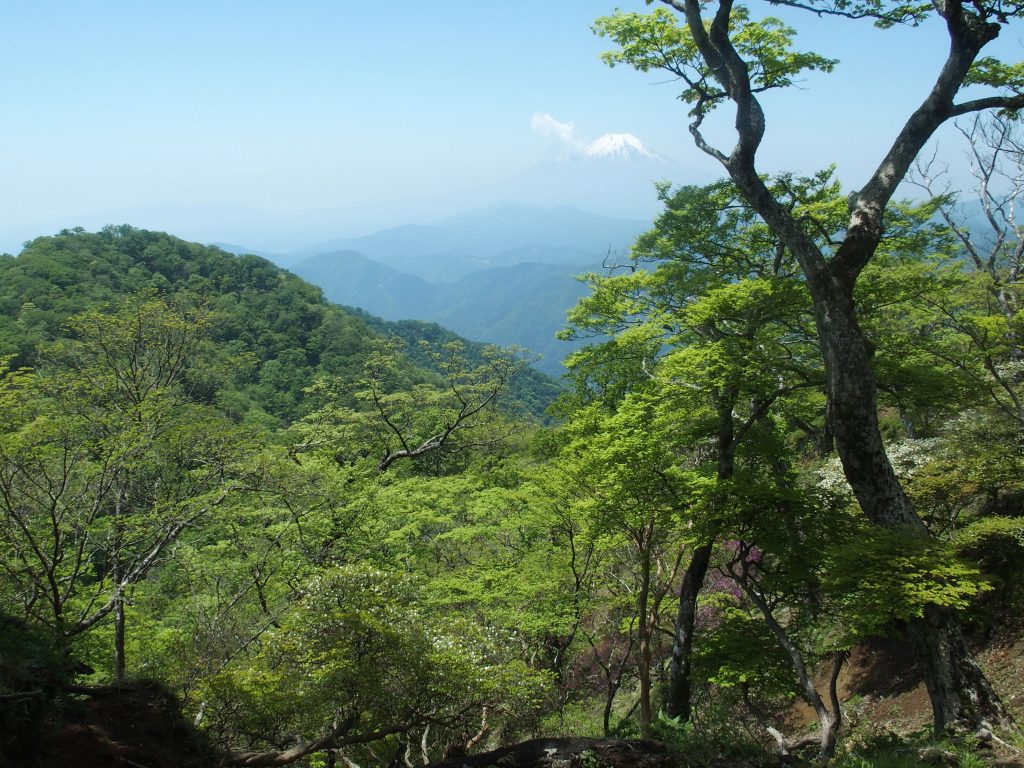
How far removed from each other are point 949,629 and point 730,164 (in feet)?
19.2

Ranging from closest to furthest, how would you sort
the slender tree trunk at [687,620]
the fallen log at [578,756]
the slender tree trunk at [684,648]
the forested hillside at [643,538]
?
the fallen log at [578,756] → the forested hillside at [643,538] → the slender tree trunk at [687,620] → the slender tree trunk at [684,648]

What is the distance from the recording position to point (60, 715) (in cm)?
536

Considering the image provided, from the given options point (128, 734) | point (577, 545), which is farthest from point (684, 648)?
point (128, 734)

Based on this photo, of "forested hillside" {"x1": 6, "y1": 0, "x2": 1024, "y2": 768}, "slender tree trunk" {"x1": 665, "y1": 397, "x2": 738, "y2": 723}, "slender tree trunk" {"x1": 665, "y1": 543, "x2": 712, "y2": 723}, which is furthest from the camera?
"slender tree trunk" {"x1": 665, "y1": 543, "x2": 712, "y2": 723}

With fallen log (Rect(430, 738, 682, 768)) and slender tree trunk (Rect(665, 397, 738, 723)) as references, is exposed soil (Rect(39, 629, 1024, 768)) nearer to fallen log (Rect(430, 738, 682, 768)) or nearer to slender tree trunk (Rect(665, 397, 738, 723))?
fallen log (Rect(430, 738, 682, 768))

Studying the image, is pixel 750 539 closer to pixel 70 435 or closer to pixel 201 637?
pixel 201 637

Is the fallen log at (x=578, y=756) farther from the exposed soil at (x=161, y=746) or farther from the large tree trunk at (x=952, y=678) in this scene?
the large tree trunk at (x=952, y=678)

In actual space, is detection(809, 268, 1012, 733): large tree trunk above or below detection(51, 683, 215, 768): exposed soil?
above

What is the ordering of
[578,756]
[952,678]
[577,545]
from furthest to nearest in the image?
[577,545]
[952,678]
[578,756]

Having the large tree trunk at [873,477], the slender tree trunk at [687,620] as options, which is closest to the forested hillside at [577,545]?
the slender tree trunk at [687,620]

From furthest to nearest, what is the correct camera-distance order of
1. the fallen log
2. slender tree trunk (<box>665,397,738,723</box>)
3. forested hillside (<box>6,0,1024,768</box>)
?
slender tree trunk (<box>665,397,738,723</box>), forested hillside (<box>6,0,1024,768</box>), the fallen log

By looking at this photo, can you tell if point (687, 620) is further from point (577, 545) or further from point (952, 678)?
point (952, 678)

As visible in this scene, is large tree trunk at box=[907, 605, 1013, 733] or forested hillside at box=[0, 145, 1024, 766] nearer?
large tree trunk at box=[907, 605, 1013, 733]

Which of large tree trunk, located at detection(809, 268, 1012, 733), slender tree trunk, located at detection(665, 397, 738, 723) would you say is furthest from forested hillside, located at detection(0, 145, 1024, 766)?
large tree trunk, located at detection(809, 268, 1012, 733)
